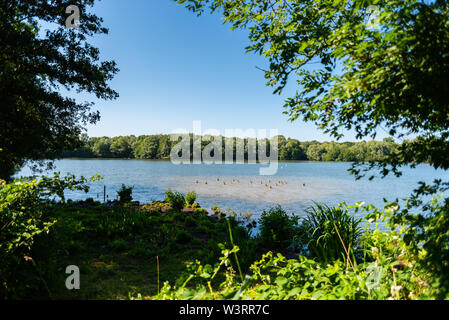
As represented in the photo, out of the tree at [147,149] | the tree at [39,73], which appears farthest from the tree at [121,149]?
the tree at [39,73]

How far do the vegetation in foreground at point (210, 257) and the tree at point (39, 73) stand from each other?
384 cm

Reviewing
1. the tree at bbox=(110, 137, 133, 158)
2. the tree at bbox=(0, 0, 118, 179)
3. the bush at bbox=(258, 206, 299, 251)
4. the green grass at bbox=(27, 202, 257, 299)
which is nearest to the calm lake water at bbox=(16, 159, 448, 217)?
the bush at bbox=(258, 206, 299, 251)

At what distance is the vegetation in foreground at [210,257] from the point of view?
225 cm

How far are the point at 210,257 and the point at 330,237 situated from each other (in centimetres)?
277

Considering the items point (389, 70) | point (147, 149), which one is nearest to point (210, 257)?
point (389, 70)

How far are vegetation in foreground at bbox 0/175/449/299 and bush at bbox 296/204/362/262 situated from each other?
0.03m

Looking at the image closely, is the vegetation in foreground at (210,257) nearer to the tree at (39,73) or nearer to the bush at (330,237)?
the bush at (330,237)

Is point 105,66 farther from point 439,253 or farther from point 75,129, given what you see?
point 439,253

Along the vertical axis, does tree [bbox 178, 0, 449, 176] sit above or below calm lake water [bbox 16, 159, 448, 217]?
above

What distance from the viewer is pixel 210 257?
16.5ft

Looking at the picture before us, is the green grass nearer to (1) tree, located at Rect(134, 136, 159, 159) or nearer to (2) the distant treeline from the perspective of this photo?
(2) the distant treeline

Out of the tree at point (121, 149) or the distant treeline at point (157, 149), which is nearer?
the distant treeline at point (157, 149)

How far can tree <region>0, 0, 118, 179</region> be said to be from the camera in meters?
7.66
